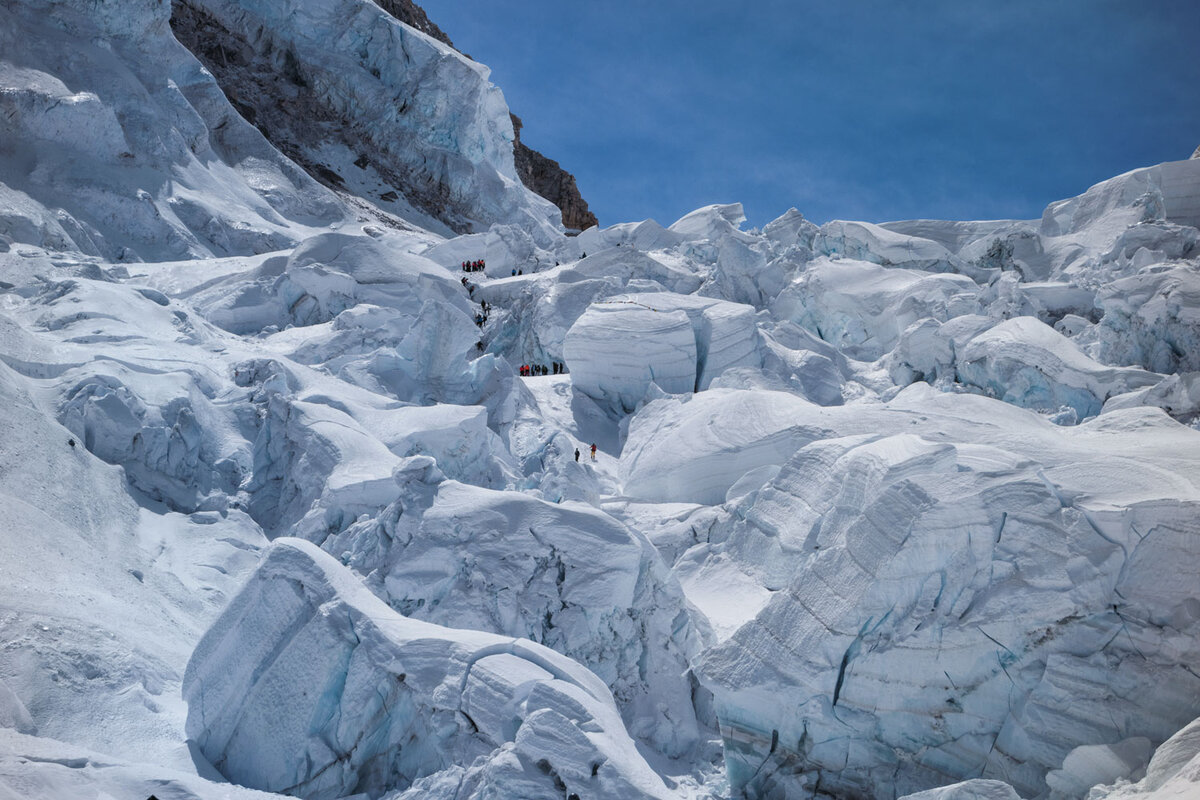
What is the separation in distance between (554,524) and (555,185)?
49.3m

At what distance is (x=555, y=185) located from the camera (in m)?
54.4

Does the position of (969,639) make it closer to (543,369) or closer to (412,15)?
(543,369)

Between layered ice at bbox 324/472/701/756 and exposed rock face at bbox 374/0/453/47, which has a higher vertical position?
exposed rock face at bbox 374/0/453/47

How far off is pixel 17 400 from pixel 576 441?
26.6 feet

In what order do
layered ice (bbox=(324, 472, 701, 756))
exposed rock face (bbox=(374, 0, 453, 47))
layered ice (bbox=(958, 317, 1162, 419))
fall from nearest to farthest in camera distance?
1. layered ice (bbox=(324, 472, 701, 756))
2. layered ice (bbox=(958, 317, 1162, 419))
3. exposed rock face (bbox=(374, 0, 453, 47))

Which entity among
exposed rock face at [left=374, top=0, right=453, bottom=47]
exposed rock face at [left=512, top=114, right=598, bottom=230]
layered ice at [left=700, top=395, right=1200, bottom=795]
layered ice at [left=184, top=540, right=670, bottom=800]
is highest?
exposed rock face at [left=374, top=0, right=453, bottom=47]

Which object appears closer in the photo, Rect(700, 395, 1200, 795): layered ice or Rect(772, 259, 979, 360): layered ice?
Rect(700, 395, 1200, 795): layered ice

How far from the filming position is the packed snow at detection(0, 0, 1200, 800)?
16.9 ft

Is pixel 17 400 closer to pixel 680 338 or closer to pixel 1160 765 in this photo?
pixel 1160 765

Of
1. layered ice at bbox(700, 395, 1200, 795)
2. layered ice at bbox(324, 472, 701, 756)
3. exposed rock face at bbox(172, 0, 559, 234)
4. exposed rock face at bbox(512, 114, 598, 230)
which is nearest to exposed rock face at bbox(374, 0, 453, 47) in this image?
exposed rock face at bbox(172, 0, 559, 234)

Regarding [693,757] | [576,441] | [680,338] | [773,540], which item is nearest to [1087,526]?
[773,540]

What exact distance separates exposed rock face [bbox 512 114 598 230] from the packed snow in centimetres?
3417

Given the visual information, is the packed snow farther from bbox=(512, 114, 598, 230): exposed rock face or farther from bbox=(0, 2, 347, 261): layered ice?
bbox=(512, 114, 598, 230): exposed rock face

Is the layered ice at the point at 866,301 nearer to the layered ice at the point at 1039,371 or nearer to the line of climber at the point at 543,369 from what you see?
the layered ice at the point at 1039,371
